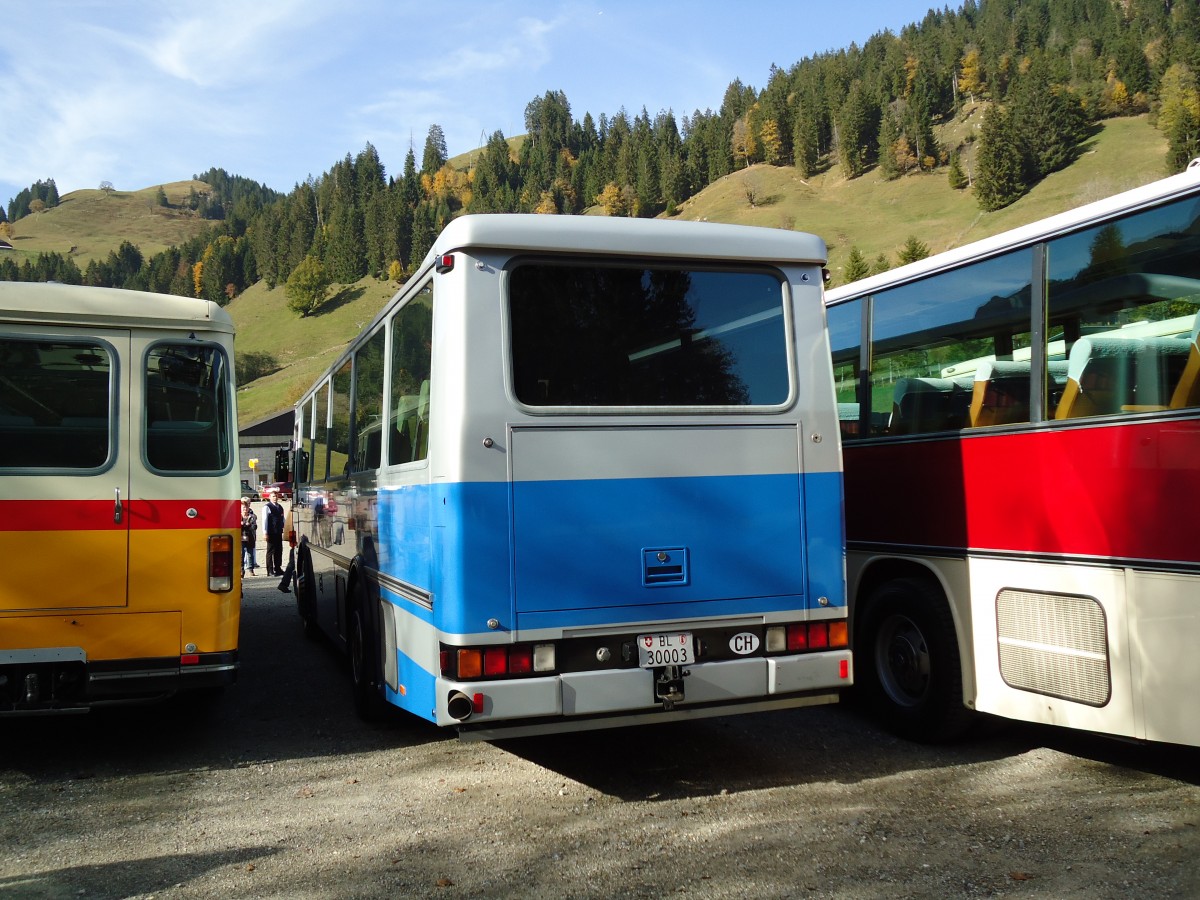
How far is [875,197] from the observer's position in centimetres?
12962

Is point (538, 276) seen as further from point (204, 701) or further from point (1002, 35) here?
point (1002, 35)

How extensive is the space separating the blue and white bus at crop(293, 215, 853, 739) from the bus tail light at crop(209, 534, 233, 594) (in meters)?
1.21

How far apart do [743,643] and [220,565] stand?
3320 millimetres

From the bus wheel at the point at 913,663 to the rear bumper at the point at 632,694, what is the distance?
1.00 meters

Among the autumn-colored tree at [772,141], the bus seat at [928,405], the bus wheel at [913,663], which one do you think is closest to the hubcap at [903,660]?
the bus wheel at [913,663]

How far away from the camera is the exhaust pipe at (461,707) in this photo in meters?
4.98

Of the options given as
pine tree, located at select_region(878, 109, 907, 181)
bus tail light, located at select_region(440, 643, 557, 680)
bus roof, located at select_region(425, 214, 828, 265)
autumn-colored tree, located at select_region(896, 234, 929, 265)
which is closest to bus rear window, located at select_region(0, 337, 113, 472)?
bus roof, located at select_region(425, 214, 828, 265)

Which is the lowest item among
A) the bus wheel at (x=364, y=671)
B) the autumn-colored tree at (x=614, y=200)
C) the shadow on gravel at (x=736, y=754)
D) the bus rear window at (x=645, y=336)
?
the shadow on gravel at (x=736, y=754)

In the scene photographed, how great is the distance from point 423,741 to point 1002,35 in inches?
6107

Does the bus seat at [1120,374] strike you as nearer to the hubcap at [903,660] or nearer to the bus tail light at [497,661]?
the hubcap at [903,660]

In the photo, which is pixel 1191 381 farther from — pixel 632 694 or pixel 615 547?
pixel 632 694

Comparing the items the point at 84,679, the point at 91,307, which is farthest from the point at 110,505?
the point at 91,307

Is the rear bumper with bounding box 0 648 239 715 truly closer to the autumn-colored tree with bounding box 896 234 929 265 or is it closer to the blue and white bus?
the blue and white bus

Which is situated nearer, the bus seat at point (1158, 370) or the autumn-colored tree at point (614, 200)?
the bus seat at point (1158, 370)
